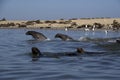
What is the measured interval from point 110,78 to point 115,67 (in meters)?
2.46

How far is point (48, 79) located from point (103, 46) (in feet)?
35.5

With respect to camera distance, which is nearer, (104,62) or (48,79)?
(48,79)

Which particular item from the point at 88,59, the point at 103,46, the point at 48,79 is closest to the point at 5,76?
Answer: the point at 48,79

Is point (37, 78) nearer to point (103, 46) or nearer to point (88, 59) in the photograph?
point (88, 59)

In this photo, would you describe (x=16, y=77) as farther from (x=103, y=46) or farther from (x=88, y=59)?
(x=103, y=46)

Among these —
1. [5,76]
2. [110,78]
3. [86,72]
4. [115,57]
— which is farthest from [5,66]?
[115,57]

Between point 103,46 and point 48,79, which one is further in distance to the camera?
point 103,46

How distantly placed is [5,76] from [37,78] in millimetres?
950

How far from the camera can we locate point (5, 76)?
10195mm

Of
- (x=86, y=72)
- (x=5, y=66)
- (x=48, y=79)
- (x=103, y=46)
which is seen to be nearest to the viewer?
(x=48, y=79)

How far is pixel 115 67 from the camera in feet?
40.3

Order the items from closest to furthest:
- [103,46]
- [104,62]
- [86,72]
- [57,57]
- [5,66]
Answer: [86,72] → [5,66] → [104,62] → [57,57] → [103,46]

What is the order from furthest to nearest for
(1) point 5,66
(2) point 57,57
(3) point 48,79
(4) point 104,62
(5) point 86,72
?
(2) point 57,57, (4) point 104,62, (1) point 5,66, (5) point 86,72, (3) point 48,79

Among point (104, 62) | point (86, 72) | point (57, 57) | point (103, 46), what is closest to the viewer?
point (86, 72)
